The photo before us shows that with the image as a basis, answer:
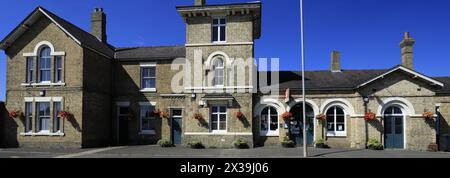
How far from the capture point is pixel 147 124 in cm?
2136

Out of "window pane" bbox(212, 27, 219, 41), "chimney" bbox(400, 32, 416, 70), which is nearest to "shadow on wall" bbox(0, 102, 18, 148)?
"window pane" bbox(212, 27, 219, 41)

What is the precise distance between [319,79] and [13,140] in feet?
65.3

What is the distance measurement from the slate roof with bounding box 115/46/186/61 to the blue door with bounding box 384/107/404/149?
13641 millimetres

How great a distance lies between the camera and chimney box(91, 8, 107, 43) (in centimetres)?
2394

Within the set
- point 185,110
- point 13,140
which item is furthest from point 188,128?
point 13,140

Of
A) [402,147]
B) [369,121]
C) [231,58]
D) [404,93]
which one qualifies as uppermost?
[231,58]

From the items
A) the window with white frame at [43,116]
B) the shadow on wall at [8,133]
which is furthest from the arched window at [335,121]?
the shadow on wall at [8,133]

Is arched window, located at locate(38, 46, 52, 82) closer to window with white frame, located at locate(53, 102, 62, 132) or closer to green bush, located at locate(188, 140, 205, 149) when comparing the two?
window with white frame, located at locate(53, 102, 62, 132)

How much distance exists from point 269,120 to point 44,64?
14588 millimetres

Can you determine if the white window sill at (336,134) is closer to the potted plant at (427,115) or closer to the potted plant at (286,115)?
the potted plant at (286,115)

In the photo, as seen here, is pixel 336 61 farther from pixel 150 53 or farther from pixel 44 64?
pixel 44 64

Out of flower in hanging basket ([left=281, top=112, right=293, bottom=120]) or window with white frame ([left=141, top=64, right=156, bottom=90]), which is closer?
flower in hanging basket ([left=281, top=112, right=293, bottom=120])

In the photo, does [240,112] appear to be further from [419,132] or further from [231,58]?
[419,132]

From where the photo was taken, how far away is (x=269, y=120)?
64.5ft
